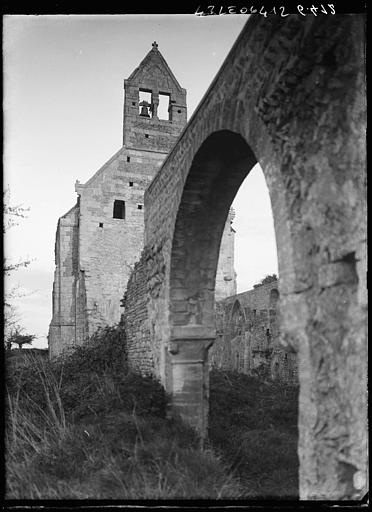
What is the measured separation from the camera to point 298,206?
336 cm

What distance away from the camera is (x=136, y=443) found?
4934mm

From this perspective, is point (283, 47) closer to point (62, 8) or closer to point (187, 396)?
point (62, 8)

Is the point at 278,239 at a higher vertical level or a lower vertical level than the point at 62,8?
lower

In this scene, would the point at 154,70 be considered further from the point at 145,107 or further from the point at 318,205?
the point at 318,205

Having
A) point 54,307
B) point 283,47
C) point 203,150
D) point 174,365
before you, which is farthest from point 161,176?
point 54,307

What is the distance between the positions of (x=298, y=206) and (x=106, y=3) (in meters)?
1.94

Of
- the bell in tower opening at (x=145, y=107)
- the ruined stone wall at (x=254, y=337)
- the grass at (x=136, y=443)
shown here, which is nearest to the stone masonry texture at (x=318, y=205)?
the grass at (x=136, y=443)

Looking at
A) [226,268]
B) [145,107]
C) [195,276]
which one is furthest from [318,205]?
[145,107]

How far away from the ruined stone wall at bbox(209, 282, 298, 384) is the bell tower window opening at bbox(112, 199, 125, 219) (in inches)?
208

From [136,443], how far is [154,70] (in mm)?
18105

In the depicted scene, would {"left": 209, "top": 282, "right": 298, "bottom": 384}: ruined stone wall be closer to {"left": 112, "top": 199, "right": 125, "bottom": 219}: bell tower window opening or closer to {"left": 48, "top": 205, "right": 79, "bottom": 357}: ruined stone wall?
{"left": 112, "top": 199, "right": 125, "bottom": 219}: bell tower window opening

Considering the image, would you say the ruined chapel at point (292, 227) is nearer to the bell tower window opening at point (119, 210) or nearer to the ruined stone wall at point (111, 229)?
the ruined stone wall at point (111, 229)

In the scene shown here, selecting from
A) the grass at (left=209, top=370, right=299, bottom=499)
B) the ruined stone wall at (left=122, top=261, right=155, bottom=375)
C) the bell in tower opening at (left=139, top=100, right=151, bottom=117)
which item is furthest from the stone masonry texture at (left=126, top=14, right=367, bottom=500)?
the bell in tower opening at (left=139, top=100, right=151, bottom=117)

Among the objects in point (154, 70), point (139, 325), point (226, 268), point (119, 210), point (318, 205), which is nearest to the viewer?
point (318, 205)
